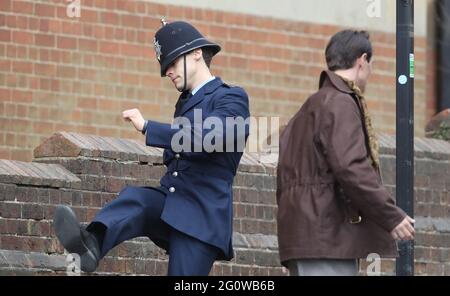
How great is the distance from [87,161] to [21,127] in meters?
1.70

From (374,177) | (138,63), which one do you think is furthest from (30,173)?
(374,177)

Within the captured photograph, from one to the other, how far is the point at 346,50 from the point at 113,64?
17.3 ft

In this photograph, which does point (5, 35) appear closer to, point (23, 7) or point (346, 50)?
point (23, 7)

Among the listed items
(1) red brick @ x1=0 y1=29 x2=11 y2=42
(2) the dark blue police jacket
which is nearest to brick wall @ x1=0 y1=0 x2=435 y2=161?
(1) red brick @ x1=0 y1=29 x2=11 y2=42

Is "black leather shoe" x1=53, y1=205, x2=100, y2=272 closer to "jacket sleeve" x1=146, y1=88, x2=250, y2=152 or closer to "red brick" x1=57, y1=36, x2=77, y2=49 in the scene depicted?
"jacket sleeve" x1=146, y1=88, x2=250, y2=152

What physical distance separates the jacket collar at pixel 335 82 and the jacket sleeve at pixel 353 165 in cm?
13

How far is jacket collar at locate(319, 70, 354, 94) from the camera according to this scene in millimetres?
8867

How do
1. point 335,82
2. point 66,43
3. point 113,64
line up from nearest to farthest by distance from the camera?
point 335,82 → point 66,43 → point 113,64

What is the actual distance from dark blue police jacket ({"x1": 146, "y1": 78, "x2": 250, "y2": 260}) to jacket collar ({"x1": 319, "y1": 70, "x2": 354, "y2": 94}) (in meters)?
0.75

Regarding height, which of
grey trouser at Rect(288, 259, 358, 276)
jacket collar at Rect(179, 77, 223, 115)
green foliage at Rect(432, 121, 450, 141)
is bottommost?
grey trouser at Rect(288, 259, 358, 276)

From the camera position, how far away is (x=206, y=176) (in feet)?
31.9

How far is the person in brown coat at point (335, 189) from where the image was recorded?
864 cm

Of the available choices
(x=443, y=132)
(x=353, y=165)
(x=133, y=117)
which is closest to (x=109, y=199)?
(x=133, y=117)

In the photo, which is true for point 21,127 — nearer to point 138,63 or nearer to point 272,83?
point 138,63
